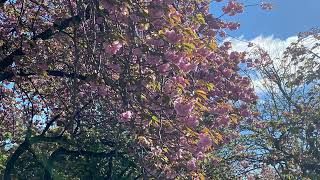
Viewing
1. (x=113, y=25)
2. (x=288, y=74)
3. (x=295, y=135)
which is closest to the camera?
(x=113, y=25)

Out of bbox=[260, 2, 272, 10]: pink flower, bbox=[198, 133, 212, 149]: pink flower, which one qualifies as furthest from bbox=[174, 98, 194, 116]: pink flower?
bbox=[260, 2, 272, 10]: pink flower

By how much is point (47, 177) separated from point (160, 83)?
919cm

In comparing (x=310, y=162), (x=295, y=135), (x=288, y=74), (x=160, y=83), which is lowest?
(x=160, y=83)

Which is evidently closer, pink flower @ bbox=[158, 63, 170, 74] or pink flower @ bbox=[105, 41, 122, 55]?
pink flower @ bbox=[105, 41, 122, 55]

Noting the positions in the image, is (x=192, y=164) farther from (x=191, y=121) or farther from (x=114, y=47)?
(x=114, y=47)

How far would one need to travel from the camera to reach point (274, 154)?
47.2ft

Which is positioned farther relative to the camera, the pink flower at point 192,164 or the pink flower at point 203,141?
the pink flower at point 192,164

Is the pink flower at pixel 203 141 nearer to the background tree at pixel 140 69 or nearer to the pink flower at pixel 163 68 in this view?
the background tree at pixel 140 69

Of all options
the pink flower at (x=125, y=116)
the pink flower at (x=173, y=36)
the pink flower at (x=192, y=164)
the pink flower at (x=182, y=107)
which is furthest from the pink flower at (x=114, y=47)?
the pink flower at (x=192, y=164)

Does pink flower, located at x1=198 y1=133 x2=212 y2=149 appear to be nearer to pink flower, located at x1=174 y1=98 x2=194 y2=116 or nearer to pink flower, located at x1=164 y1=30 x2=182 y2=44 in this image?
pink flower, located at x1=174 y1=98 x2=194 y2=116

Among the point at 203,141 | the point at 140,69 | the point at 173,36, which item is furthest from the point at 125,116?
the point at 203,141

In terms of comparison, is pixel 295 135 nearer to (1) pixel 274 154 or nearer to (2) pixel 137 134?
(1) pixel 274 154

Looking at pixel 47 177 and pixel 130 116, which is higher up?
pixel 47 177

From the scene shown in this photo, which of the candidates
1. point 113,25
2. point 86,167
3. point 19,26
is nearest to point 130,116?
point 113,25
